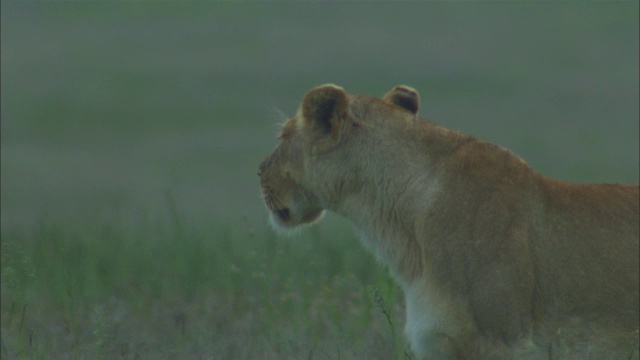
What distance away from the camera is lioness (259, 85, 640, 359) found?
622cm

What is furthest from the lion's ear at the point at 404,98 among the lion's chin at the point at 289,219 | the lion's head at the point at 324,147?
the lion's chin at the point at 289,219

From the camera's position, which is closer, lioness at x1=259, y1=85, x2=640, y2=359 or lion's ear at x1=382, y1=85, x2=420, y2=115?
lioness at x1=259, y1=85, x2=640, y2=359

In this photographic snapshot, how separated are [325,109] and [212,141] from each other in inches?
562

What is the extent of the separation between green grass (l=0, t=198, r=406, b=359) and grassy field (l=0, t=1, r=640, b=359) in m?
0.02

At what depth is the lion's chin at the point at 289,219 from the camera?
7.02 meters

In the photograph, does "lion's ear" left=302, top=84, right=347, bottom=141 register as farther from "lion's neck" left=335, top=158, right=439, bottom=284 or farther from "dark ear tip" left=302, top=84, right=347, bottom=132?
"lion's neck" left=335, top=158, right=439, bottom=284

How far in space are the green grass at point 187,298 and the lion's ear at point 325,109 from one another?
0.73 metres

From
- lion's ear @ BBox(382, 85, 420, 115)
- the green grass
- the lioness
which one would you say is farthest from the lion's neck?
lion's ear @ BBox(382, 85, 420, 115)

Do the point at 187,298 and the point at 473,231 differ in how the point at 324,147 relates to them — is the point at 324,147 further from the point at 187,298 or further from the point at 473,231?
the point at 187,298

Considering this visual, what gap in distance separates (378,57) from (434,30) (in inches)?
152

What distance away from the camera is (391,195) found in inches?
265

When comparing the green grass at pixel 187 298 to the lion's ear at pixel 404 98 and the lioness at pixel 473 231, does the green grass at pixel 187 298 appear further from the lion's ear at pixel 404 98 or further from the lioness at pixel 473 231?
the lion's ear at pixel 404 98

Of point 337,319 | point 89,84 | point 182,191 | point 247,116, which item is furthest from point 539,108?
point 337,319

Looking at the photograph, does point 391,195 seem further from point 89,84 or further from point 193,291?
point 89,84
